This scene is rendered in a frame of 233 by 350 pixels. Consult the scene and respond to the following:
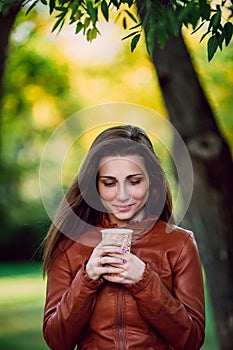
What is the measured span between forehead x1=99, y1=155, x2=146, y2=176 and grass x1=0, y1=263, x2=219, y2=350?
266 inches

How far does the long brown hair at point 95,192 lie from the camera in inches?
117

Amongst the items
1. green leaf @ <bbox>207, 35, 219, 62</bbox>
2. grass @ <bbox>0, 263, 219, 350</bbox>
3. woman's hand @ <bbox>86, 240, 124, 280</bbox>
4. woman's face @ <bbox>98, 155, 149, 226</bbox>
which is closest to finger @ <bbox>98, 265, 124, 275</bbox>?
woman's hand @ <bbox>86, 240, 124, 280</bbox>

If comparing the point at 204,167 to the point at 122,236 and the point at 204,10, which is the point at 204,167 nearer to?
the point at 204,10

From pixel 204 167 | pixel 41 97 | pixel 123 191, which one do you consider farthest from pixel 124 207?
pixel 41 97

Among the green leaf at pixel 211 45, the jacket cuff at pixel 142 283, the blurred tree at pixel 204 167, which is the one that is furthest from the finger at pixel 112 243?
the blurred tree at pixel 204 167

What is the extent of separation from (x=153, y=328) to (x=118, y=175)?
21.8 inches

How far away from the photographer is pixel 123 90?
713 inches

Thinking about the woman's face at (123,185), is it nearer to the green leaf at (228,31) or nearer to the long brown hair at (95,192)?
the long brown hair at (95,192)

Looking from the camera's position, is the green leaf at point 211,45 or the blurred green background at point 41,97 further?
the blurred green background at point 41,97

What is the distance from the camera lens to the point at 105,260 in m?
2.71

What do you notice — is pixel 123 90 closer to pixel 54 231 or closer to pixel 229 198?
pixel 229 198

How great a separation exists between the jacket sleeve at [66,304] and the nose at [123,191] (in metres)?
0.28

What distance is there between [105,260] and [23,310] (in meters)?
14.1

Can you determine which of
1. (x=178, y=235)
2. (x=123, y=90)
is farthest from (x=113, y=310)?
(x=123, y=90)
